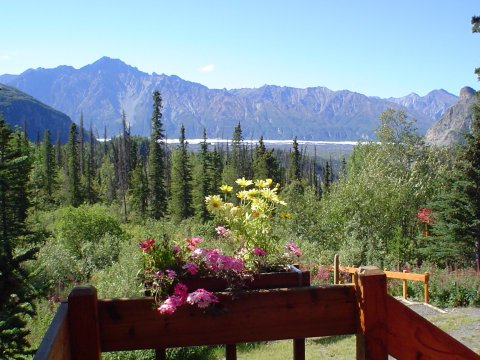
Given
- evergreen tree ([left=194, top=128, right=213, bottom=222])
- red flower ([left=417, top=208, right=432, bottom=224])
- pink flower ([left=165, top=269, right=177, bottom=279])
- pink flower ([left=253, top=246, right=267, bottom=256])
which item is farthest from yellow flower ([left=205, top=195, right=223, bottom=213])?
evergreen tree ([left=194, top=128, right=213, bottom=222])

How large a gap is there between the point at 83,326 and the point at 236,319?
60 centimetres

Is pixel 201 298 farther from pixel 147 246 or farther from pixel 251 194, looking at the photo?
pixel 251 194

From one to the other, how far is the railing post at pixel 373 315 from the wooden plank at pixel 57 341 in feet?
3.87

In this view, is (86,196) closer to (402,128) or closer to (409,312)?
(402,128)

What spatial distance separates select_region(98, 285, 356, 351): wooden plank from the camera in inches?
76.2

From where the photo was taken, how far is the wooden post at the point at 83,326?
73.0 inches

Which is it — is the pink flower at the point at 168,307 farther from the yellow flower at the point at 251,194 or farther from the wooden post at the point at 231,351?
the yellow flower at the point at 251,194

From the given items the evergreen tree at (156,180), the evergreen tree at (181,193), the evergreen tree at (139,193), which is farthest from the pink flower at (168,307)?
the evergreen tree at (139,193)

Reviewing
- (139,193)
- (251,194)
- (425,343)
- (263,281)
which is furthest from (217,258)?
(139,193)

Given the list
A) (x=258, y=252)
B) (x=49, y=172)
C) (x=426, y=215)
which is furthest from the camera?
(x=49, y=172)

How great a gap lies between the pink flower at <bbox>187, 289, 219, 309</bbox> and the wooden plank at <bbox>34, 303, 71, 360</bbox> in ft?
1.53

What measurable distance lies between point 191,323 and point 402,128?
127 feet

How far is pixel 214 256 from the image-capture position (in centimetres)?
215

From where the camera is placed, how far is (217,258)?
7.02 feet
